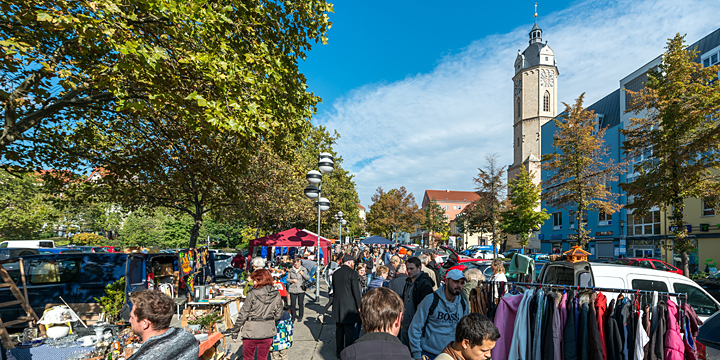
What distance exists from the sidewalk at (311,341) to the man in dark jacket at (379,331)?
15.5ft

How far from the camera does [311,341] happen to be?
311 inches

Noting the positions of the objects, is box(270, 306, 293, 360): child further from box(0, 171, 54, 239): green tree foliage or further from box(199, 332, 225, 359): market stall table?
box(0, 171, 54, 239): green tree foliage

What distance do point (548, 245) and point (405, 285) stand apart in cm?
4184

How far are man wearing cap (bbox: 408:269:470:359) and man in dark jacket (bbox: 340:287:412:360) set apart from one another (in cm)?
164

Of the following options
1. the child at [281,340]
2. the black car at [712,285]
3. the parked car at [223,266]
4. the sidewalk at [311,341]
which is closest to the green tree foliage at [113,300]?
the sidewalk at [311,341]

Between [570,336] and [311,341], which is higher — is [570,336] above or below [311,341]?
above

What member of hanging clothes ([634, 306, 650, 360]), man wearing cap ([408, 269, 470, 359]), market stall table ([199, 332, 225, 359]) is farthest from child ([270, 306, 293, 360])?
hanging clothes ([634, 306, 650, 360])

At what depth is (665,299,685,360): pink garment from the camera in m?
3.96

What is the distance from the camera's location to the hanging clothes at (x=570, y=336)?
4289 mm

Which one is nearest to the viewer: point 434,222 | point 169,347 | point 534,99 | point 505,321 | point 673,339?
point 169,347

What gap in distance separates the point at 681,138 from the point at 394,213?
53.1 meters

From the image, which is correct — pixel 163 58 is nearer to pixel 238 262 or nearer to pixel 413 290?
pixel 413 290

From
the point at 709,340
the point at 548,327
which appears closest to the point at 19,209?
the point at 548,327

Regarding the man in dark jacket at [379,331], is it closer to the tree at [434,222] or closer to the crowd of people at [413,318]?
the crowd of people at [413,318]
